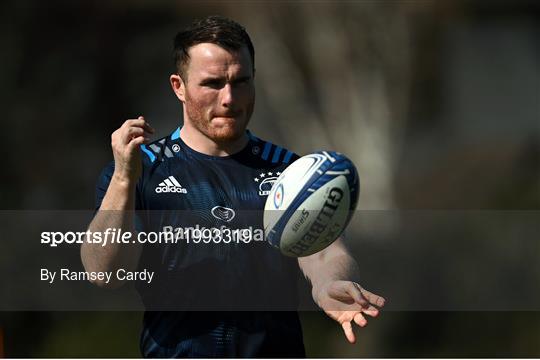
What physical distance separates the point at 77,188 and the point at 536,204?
829cm

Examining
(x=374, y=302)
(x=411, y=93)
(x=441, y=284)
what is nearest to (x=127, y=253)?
(x=374, y=302)

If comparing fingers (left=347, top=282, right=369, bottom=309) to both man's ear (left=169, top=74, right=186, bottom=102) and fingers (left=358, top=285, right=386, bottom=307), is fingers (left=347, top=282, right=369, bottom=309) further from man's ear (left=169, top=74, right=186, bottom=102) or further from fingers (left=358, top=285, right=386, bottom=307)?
man's ear (left=169, top=74, right=186, bottom=102)

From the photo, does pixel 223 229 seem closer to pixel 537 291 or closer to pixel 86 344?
pixel 86 344

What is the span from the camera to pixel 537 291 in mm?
15062

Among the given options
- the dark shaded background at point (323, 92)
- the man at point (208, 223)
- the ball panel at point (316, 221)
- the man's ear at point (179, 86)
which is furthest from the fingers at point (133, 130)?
the dark shaded background at point (323, 92)

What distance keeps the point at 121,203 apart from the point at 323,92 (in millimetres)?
14262

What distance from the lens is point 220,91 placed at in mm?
5609

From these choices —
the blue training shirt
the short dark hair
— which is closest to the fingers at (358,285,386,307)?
the blue training shirt

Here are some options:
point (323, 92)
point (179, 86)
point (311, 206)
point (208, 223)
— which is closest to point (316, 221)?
point (311, 206)

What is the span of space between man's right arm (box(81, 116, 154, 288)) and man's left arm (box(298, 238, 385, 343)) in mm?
1071

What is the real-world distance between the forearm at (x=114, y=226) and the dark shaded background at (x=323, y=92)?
37.8 ft

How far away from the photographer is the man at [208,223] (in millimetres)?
5555

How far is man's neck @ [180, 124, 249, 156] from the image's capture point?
19.2 ft

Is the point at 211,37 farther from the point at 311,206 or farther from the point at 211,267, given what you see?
the point at 211,267
